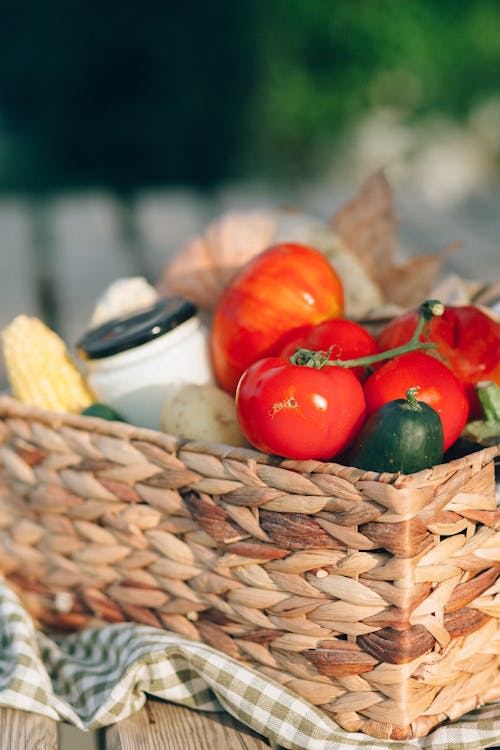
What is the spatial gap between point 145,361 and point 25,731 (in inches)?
21.2

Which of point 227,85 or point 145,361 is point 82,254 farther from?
point 227,85

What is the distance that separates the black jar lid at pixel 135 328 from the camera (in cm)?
142

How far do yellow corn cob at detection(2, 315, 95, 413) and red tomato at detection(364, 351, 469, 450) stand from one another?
53 cm

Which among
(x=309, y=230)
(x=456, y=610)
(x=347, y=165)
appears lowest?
(x=347, y=165)

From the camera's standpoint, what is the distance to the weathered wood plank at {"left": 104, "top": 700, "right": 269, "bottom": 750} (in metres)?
1.16

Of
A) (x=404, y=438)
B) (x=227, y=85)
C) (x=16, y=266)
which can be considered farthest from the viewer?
(x=227, y=85)

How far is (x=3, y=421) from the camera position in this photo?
1.42m

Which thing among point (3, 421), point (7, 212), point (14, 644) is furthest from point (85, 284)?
point (14, 644)

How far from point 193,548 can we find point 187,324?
39cm

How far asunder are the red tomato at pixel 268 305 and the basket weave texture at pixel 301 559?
244mm

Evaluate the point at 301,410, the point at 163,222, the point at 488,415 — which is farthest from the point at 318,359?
the point at 163,222

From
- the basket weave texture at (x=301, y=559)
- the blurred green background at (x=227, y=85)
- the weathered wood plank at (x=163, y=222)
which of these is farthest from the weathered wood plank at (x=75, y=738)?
the blurred green background at (x=227, y=85)

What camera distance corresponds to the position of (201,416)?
51.1 inches

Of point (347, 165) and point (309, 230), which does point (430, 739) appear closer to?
point (309, 230)
